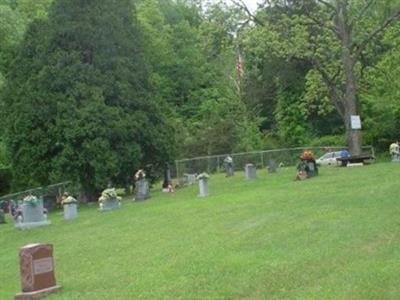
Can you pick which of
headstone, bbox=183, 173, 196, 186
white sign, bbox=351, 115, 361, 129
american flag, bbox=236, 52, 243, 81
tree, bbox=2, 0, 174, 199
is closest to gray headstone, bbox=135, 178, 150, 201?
tree, bbox=2, 0, 174, 199

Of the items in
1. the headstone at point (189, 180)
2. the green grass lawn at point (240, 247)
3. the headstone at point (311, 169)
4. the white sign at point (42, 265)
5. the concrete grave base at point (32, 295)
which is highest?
the headstone at point (311, 169)

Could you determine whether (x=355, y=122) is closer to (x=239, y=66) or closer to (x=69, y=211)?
(x=69, y=211)

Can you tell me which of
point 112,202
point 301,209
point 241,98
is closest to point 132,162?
point 112,202

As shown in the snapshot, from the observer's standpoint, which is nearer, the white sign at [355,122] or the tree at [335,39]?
the white sign at [355,122]

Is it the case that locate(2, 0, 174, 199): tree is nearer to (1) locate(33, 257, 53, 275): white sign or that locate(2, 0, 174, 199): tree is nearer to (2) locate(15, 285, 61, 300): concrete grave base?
(1) locate(33, 257, 53, 275): white sign

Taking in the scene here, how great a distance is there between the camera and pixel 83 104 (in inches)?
1172

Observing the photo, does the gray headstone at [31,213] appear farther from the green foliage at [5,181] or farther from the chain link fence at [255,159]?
the green foliage at [5,181]

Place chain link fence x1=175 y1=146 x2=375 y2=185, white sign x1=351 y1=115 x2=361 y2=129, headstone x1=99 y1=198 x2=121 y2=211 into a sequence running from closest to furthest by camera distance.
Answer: headstone x1=99 y1=198 x2=121 y2=211
white sign x1=351 y1=115 x2=361 y2=129
chain link fence x1=175 y1=146 x2=375 y2=185

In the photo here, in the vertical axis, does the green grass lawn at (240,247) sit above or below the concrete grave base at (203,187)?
below

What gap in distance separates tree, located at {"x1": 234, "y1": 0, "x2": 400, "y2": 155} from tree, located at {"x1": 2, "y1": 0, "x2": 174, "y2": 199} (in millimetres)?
7457

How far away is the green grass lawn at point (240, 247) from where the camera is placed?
9062mm

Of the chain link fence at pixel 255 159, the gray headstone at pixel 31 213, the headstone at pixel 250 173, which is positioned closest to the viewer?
the gray headstone at pixel 31 213

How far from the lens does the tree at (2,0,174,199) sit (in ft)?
96.4

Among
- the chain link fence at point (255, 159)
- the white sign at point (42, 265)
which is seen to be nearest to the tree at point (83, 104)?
the chain link fence at point (255, 159)
